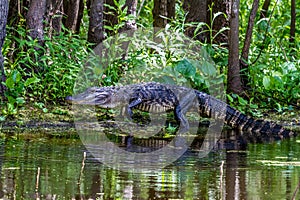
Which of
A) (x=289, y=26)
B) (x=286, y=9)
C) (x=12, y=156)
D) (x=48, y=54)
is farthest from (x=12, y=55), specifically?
(x=286, y=9)

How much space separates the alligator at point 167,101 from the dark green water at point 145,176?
2.47 m

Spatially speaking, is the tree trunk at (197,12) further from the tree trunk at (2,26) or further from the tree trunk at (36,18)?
the tree trunk at (2,26)

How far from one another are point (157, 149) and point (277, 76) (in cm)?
494

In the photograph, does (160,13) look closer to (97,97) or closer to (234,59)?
(234,59)

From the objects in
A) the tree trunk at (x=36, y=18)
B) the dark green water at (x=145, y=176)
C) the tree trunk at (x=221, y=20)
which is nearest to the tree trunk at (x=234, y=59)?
the tree trunk at (x=221, y=20)

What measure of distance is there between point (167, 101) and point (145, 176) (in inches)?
197

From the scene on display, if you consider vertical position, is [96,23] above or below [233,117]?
above

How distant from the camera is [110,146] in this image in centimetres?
880

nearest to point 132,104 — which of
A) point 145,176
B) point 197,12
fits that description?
point 145,176

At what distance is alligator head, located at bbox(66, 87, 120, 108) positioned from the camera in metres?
11.3

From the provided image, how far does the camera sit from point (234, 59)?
506 inches

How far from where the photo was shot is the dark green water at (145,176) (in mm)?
5715

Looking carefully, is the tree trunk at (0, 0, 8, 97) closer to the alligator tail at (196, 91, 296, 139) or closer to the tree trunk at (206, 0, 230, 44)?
the alligator tail at (196, 91, 296, 139)

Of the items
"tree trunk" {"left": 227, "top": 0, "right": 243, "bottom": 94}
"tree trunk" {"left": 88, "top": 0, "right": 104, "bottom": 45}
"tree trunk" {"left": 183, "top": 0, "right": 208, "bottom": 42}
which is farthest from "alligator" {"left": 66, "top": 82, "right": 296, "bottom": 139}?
"tree trunk" {"left": 183, "top": 0, "right": 208, "bottom": 42}
